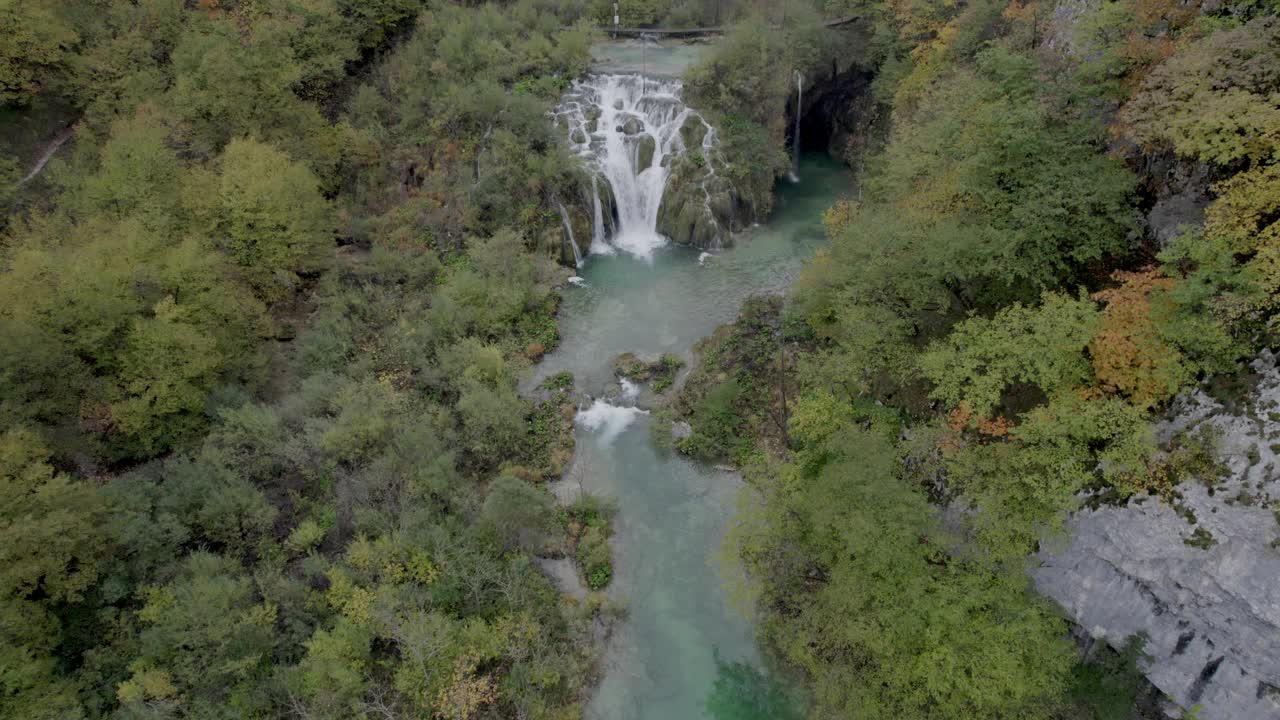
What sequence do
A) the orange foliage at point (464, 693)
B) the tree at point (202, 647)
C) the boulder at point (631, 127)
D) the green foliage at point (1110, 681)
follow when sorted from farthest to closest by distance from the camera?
the boulder at point (631, 127) < the orange foliage at point (464, 693) < the tree at point (202, 647) < the green foliage at point (1110, 681)

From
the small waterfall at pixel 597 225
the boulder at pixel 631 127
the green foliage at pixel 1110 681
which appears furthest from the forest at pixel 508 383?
the boulder at pixel 631 127

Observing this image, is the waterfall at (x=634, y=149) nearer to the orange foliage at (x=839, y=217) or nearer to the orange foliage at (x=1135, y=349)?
the orange foliage at (x=839, y=217)

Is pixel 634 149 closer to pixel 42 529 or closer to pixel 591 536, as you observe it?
pixel 591 536

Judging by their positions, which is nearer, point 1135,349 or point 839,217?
point 1135,349

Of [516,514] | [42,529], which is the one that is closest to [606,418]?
[516,514]

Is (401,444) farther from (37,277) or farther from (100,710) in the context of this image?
(37,277)

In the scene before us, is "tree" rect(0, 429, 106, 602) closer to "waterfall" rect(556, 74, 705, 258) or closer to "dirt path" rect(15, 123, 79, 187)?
"dirt path" rect(15, 123, 79, 187)

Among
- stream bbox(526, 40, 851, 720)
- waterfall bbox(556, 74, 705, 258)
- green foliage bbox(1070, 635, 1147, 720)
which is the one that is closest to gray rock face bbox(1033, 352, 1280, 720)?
green foliage bbox(1070, 635, 1147, 720)
